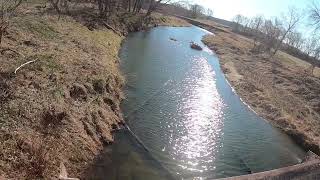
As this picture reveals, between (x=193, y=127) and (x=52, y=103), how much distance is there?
9.99 metres

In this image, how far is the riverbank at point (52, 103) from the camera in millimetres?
15094

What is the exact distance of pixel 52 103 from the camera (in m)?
18.7

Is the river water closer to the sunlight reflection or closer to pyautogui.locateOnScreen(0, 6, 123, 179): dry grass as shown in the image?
the sunlight reflection

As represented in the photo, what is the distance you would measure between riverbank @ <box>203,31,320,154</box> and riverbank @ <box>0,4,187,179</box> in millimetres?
13118

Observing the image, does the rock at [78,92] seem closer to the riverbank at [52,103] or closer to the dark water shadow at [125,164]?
the riverbank at [52,103]

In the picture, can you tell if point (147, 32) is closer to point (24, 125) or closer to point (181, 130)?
point (181, 130)

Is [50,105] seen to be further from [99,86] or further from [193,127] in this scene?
[193,127]

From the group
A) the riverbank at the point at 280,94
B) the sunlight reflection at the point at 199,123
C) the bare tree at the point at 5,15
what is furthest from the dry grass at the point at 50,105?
the riverbank at the point at 280,94

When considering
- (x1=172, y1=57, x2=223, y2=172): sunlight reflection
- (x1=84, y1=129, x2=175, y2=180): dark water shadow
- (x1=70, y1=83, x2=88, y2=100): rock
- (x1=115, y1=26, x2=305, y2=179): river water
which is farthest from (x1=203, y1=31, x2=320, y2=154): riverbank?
(x1=70, y1=83, x2=88, y2=100): rock

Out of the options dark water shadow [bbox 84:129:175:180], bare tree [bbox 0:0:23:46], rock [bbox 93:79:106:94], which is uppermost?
bare tree [bbox 0:0:23:46]

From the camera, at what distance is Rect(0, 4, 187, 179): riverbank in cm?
1509

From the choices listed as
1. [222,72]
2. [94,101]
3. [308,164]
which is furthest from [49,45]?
[222,72]

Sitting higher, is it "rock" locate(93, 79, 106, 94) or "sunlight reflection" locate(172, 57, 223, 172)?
"rock" locate(93, 79, 106, 94)

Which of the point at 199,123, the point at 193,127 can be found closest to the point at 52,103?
the point at 193,127
